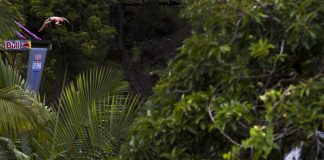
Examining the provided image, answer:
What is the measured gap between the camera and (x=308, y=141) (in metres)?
2.93

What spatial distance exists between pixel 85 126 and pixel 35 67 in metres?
5.67

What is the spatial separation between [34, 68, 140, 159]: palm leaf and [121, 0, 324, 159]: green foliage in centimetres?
271

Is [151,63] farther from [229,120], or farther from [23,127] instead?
[229,120]

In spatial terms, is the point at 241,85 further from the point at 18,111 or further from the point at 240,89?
the point at 18,111

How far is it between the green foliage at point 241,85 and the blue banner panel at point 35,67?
745 centimetres

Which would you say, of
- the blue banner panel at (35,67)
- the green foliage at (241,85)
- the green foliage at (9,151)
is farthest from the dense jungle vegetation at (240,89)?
the blue banner panel at (35,67)

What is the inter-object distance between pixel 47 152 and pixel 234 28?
3.25m

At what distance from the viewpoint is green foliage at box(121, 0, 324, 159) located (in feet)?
9.18

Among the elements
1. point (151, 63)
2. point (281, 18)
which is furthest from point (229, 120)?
point (151, 63)

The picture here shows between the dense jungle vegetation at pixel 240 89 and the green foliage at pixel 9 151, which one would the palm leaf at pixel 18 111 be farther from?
the dense jungle vegetation at pixel 240 89

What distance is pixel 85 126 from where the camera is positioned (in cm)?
596

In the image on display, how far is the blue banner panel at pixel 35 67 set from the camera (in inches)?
427

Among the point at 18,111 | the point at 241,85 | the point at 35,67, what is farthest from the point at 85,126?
the point at 35,67

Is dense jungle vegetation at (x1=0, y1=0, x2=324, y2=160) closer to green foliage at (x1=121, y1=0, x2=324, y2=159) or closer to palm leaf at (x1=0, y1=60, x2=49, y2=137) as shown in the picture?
green foliage at (x1=121, y1=0, x2=324, y2=159)
